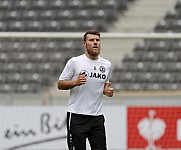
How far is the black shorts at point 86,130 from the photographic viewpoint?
18.9 ft

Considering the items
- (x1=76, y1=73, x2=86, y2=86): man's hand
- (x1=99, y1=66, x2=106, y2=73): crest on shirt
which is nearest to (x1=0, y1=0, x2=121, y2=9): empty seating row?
(x1=99, y1=66, x2=106, y2=73): crest on shirt

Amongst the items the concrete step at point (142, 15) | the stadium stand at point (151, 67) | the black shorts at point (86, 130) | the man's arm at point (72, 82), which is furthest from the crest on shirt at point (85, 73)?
the concrete step at point (142, 15)

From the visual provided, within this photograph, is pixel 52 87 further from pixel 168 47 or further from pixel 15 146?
pixel 168 47

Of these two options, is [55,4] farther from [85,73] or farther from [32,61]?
[85,73]

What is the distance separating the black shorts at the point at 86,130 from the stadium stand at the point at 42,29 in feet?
13.9

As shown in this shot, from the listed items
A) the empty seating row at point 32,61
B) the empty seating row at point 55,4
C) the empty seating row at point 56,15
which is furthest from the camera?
the empty seating row at point 55,4

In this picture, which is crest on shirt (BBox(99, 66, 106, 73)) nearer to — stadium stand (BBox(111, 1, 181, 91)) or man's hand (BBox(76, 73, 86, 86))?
man's hand (BBox(76, 73, 86, 86))

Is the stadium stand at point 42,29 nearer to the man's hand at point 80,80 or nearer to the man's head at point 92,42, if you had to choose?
the man's head at point 92,42

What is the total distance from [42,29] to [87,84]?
706 centimetres

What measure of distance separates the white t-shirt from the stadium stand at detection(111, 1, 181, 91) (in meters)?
4.34

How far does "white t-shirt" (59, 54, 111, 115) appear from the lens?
5.71 m

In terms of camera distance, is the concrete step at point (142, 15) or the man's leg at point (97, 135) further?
the concrete step at point (142, 15)

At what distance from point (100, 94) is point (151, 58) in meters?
4.67

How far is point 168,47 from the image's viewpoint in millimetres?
10492
